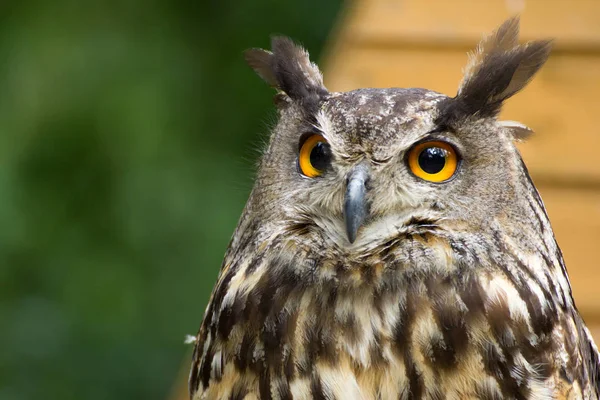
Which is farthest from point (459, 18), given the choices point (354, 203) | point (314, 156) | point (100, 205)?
point (100, 205)

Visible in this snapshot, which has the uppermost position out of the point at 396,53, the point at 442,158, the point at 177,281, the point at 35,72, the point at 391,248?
the point at 396,53

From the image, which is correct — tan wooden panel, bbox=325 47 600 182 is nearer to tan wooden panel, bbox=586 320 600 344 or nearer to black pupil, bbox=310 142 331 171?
tan wooden panel, bbox=586 320 600 344

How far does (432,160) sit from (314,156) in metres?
0.19

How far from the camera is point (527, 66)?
138 cm

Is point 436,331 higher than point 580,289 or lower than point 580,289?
lower

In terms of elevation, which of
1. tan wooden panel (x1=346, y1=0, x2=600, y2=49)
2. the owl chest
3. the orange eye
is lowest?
the owl chest

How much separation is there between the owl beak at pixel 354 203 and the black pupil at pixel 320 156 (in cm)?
7

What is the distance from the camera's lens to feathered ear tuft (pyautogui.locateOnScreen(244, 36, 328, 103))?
4.64ft

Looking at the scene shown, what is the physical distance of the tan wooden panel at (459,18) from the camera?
2.20m

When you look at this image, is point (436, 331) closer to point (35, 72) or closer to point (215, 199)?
→ point (215, 199)

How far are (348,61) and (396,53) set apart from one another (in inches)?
5.2

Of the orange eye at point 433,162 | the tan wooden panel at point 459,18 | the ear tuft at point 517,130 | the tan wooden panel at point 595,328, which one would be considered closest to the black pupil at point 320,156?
the orange eye at point 433,162

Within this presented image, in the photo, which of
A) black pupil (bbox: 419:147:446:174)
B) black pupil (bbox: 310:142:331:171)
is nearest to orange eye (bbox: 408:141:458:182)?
black pupil (bbox: 419:147:446:174)

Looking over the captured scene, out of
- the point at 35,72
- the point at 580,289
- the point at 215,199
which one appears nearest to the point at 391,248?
the point at 580,289
